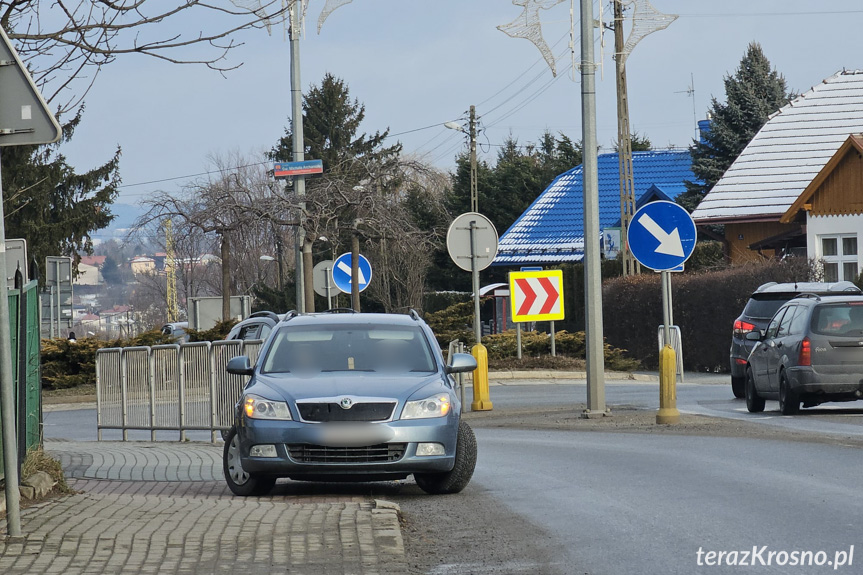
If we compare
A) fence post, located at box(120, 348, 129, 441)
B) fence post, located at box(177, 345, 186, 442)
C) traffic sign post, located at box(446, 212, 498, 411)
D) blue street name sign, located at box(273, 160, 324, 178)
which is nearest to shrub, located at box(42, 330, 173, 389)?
blue street name sign, located at box(273, 160, 324, 178)

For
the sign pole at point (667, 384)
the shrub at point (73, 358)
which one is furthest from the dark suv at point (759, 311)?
the shrub at point (73, 358)

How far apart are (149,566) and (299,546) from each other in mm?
942

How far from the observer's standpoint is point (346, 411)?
10227 mm

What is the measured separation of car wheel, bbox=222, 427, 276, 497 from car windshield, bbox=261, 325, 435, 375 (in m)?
0.73

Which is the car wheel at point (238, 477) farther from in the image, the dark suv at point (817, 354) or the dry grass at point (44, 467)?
the dark suv at point (817, 354)

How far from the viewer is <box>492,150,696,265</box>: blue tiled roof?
5800 centimetres

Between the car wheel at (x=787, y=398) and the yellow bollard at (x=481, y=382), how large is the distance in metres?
4.75

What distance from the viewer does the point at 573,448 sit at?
581 inches

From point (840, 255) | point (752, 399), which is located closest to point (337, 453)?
point (752, 399)

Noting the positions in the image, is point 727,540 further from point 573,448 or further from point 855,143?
point 855,143

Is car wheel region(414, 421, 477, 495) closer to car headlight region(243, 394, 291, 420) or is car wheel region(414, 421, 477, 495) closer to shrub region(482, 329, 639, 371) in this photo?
car headlight region(243, 394, 291, 420)

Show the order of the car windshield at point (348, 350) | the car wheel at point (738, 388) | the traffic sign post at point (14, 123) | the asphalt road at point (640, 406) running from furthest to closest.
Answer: the car wheel at point (738, 388)
the asphalt road at point (640, 406)
the car windshield at point (348, 350)
the traffic sign post at point (14, 123)

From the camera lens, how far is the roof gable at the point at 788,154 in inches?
1702

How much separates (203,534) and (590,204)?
10.3 metres
